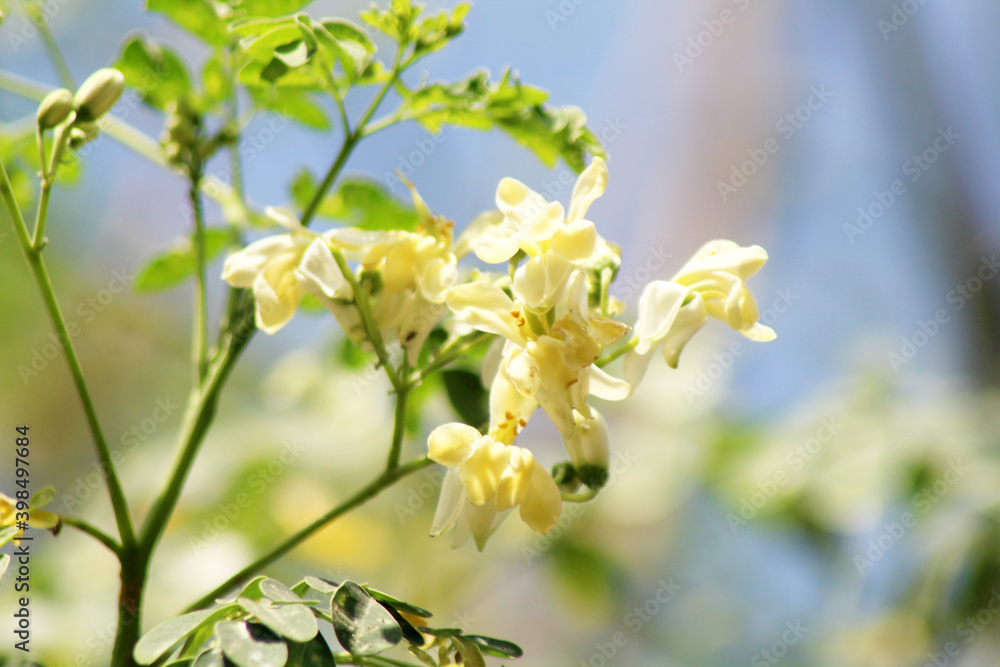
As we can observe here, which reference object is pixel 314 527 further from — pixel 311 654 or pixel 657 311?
pixel 657 311

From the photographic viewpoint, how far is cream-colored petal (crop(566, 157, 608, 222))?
1.85 feet

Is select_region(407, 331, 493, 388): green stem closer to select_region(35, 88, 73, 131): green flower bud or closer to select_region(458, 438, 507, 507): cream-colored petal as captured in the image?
select_region(458, 438, 507, 507): cream-colored petal

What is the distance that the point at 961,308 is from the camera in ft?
7.38

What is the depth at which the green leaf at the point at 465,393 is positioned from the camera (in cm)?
73

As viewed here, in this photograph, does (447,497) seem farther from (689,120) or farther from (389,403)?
(689,120)

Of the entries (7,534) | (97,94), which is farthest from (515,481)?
(97,94)

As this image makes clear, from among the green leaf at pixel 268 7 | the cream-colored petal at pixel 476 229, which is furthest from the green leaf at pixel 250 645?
the green leaf at pixel 268 7

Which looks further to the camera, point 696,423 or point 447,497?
point 696,423

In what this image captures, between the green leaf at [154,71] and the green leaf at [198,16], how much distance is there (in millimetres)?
58

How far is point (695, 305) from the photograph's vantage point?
22.6 inches

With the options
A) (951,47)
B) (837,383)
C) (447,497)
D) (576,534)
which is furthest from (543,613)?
(951,47)

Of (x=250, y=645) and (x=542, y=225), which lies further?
(x=542, y=225)

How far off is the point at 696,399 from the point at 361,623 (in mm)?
1516

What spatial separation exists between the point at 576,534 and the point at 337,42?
147 centimetres
